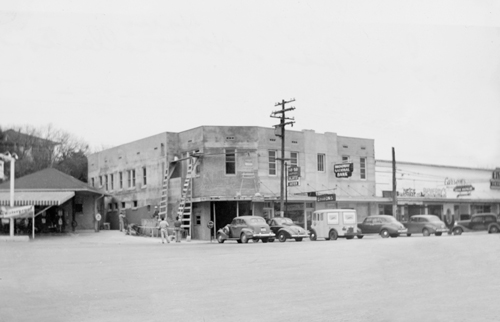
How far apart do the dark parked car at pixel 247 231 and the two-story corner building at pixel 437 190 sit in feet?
33.6

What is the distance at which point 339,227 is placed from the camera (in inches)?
1335

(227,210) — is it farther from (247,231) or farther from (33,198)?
(33,198)

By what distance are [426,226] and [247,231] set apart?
499 inches

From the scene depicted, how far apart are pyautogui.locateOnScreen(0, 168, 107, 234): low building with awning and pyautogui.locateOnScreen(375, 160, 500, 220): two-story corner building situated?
21.5 meters

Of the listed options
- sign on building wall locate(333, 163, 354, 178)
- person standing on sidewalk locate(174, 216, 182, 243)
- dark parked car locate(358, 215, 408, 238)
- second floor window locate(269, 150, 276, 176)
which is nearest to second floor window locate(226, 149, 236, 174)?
second floor window locate(269, 150, 276, 176)

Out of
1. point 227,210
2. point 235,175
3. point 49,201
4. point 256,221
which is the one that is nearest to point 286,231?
point 256,221

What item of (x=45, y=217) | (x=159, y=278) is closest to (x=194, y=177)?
(x=45, y=217)

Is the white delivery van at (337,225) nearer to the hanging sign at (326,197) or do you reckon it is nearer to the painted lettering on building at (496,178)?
the hanging sign at (326,197)

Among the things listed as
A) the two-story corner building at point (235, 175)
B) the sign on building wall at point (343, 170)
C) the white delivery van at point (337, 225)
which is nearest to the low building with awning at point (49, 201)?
the two-story corner building at point (235, 175)

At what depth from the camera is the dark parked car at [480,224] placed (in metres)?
35.4

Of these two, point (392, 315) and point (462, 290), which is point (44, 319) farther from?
point (462, 290)

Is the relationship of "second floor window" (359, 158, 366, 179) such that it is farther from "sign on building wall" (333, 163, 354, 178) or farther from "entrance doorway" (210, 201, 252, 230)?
"entrance doorway" (210, 201, 252, 230)

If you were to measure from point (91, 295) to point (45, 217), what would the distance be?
31.5 meters

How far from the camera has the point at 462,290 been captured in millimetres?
11453
